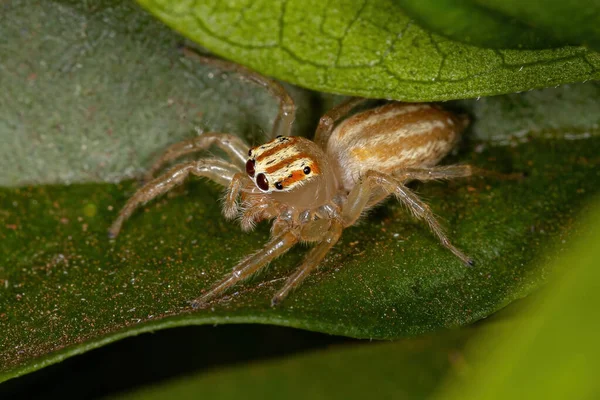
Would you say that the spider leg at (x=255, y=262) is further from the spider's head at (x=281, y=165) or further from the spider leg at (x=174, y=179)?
the spider leg at (x=174, y=179)

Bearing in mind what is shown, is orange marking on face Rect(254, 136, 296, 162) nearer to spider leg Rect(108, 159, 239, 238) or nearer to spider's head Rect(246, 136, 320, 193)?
spider's head Rect(246, 136, 320, 193)

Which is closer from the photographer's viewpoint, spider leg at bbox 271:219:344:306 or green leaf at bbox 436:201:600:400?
green leaf at bbox 436:201:600:400

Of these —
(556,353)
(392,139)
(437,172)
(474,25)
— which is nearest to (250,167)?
(392,139)

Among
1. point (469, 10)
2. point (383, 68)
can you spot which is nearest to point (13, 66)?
point (383, 68)

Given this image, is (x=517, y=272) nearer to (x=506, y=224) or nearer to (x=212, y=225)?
(x=506, y=224)

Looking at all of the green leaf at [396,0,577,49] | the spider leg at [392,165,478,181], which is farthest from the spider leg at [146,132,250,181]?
the green leaf at [396,0,577,49]
